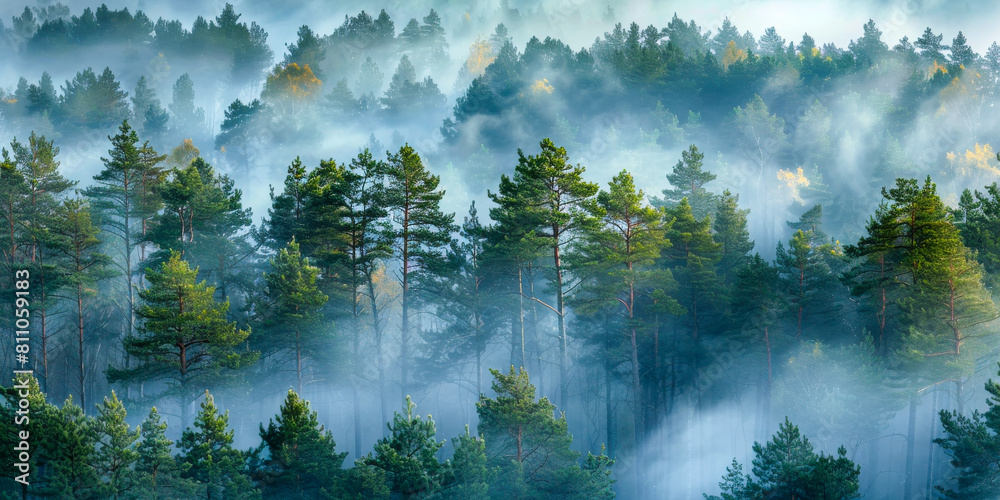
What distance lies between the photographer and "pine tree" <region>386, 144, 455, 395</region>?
37.9 meters

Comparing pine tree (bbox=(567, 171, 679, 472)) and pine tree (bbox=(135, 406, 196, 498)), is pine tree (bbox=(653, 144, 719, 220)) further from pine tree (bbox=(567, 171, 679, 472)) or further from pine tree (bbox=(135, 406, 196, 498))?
pine tree (bbox=(135, 406, 196, 498))

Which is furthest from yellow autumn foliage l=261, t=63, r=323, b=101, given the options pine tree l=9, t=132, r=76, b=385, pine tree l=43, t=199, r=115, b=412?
pine tree l=43, t=199, r=115, b=412

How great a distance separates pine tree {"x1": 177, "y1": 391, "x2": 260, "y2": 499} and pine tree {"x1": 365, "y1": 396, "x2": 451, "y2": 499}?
170 inches

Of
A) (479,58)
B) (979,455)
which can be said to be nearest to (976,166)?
(979,455)

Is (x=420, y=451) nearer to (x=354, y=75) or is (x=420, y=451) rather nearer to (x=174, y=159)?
(x=174, y=159)

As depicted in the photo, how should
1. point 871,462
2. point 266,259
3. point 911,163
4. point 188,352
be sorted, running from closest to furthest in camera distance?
1. point 188,352
2. point 871,462
3. point 266,259
4. point 911,163

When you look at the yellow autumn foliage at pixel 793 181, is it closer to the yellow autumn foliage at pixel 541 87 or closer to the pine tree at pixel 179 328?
the yellow autumn foliage at pixel 541 87

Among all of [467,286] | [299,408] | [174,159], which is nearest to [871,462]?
[467,286]

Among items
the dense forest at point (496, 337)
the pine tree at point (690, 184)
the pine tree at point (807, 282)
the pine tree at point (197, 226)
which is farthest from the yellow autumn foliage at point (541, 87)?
the pine tree at point (807, 282)

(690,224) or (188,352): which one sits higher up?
(690,224)

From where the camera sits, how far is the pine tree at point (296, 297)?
117ft

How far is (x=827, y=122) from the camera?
80625 millimetres

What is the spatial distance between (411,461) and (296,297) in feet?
38.0

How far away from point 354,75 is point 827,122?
232 feet
